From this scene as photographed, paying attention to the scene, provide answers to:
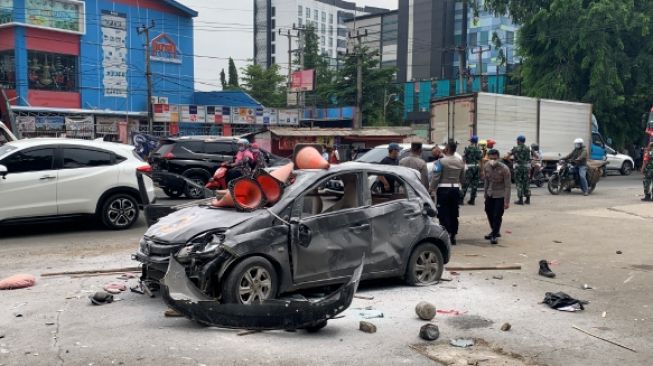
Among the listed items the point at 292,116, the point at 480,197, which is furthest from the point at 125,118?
the point at 480,197

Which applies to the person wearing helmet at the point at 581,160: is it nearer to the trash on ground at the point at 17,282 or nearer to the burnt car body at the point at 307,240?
the burnt car body at the point at 307,240

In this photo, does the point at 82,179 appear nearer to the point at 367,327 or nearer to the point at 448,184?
the point at 448,184

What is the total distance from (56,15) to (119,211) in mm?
34980

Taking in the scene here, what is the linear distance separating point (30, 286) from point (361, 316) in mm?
3952

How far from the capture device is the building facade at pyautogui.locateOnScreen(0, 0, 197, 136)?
3991 cm

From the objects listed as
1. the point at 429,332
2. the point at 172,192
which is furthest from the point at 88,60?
the point at 429,332

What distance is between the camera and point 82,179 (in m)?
11.0

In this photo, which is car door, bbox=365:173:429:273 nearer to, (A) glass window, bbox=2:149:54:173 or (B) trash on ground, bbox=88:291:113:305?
(B) trash on ground, bbox=88:291:113:305

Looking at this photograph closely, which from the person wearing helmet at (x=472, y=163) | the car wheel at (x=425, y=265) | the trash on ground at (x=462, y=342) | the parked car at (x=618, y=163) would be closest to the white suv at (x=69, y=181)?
the car wheel at (x=425, y=265)

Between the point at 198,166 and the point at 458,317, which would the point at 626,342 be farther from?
the point at 198,166

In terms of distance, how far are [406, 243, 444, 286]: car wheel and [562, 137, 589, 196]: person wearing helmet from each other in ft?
43.0

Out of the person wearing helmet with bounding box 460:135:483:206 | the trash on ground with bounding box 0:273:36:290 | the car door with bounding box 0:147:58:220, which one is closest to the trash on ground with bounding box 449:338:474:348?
the trash on ground with bounding box 0:273:36:290

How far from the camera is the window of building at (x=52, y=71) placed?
40.7m

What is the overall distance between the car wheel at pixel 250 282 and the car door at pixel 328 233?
301 millimetres
